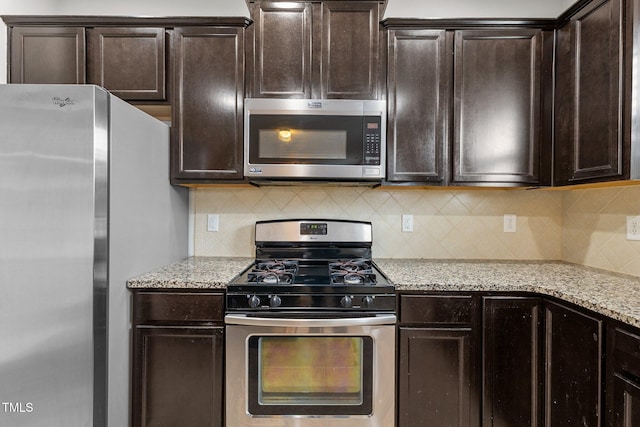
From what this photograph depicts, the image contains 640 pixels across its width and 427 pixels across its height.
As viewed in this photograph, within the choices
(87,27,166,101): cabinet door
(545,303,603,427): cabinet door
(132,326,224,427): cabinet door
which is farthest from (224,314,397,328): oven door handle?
(87,27,166,101): cabinet door

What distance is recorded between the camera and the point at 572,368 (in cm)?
141

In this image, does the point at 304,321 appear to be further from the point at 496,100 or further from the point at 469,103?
the point at 496,100

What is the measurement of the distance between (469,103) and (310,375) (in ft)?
5.55

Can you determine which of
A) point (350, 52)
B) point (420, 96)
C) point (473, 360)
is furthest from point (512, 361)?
point (350, 52)

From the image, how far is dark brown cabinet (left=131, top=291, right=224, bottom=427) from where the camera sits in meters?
1.59

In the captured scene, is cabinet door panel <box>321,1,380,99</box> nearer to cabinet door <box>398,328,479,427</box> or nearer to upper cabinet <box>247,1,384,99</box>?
upper cabinet <box>247,1,384,99</box>

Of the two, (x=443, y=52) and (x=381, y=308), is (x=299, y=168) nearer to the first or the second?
(x=381, y=308)

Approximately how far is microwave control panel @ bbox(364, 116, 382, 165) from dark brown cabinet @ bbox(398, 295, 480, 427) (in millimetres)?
810

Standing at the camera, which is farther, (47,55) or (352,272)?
(47,55)

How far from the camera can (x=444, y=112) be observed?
6.34 ft

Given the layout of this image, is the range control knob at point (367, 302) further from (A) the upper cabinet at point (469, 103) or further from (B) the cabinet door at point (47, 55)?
(B) the cabinet door at point (47, 55)

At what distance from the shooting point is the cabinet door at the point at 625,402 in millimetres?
1108

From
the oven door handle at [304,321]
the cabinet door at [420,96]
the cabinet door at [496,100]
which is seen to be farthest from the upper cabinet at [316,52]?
the oven door handle at [304,321]

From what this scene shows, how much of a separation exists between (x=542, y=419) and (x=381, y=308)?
2.94ft
